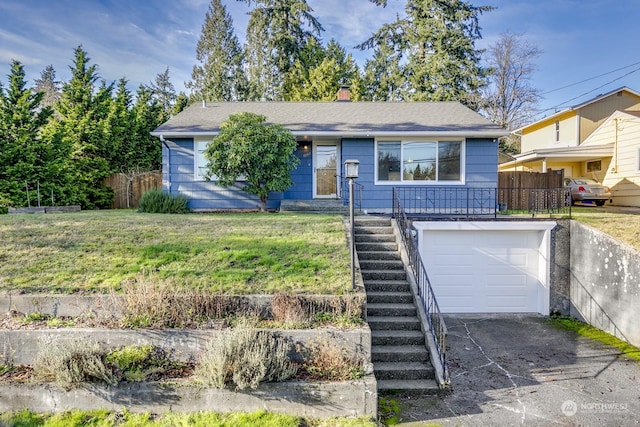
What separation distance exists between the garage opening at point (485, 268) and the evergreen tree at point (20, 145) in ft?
43.3

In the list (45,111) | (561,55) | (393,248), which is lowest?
(393,248)

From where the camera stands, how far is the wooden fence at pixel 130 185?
14.5 meters

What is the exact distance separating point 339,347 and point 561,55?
89.4ft

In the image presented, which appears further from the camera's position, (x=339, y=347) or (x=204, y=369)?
(x=339, y=347)

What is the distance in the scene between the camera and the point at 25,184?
474 inches

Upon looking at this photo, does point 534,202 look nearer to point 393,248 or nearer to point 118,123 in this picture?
point 393,248

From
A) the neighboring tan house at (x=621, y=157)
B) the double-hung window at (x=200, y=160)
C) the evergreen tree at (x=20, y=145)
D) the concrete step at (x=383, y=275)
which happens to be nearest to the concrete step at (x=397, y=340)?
the concrete step at (x=383, y=275)

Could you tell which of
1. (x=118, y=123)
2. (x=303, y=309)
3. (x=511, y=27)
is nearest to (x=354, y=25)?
(x=511, y=27)

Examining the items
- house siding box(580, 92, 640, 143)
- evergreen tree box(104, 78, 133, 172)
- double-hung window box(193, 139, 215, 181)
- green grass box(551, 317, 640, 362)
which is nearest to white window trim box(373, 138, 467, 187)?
green grass box(551, 317, 640, 362)

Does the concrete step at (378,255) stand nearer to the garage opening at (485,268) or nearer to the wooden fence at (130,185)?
the garage opening at (485,268)

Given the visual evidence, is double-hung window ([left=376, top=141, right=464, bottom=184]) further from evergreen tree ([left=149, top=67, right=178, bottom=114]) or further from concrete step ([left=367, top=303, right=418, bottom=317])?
evergreen tree ([left=149, top=67, right=178, bottom=114])

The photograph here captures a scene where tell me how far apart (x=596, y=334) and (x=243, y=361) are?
683 cm

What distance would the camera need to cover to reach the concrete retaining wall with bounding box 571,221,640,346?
20.5 feet

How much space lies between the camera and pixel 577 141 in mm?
17094
